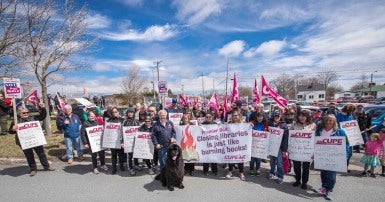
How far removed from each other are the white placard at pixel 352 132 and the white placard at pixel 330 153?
90.2 inches

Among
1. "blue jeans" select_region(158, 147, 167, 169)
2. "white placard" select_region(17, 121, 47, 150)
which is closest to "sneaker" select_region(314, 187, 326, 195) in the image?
"blue jeans" select_region(158, 147, 167, 169)

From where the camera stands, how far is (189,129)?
6.27 metres

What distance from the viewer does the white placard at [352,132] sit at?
22.1ft

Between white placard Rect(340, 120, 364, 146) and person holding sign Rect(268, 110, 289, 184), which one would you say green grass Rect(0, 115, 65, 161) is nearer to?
person holding sign Rect(268, 110, 289, 184)

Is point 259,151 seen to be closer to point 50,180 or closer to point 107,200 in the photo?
point 107,200

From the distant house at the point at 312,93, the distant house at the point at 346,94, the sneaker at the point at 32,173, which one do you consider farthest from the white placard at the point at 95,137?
the distant house at the point at 346,94

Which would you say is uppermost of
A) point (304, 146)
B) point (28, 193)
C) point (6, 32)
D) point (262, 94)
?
point (6, 32)

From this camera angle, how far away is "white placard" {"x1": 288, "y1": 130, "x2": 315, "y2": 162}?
526cm

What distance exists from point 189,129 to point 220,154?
1.04 metres

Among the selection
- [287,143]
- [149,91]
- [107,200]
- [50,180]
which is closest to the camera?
[107,200]

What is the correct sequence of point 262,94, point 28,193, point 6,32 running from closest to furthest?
point 28,193
point 6,32
point 262,94

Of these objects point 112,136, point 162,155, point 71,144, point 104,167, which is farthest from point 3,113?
point 162,155

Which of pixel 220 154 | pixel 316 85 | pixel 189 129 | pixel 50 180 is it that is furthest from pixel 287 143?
pixel 316 85

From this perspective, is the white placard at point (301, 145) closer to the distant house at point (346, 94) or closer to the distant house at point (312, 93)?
the distant house at point (312, 93)
